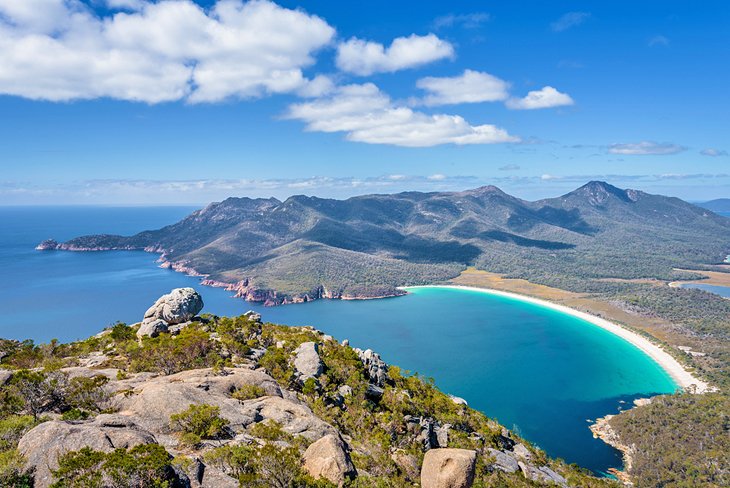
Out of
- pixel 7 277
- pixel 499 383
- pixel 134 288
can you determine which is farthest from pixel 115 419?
pixel 7 277

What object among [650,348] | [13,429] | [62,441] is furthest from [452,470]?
[650,348]

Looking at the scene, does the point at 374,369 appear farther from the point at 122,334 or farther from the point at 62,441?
the point at 62,441

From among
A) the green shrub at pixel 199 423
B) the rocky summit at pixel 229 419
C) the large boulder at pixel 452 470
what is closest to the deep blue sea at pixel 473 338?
the rocky summit at pixel 229 419

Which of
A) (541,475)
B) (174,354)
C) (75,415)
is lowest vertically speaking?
(541,475)

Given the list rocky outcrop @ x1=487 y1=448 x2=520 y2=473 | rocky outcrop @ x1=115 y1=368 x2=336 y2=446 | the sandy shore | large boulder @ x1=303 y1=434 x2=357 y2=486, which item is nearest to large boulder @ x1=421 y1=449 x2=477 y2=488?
large boulder @ x1=303 y1=434 x2=357 y2=486

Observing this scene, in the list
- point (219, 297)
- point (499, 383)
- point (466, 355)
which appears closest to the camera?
point (499, 383)

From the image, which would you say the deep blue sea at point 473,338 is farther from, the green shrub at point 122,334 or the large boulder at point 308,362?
the green shrub at point 122,334

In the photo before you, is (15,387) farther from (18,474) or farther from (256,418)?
(256,418)
